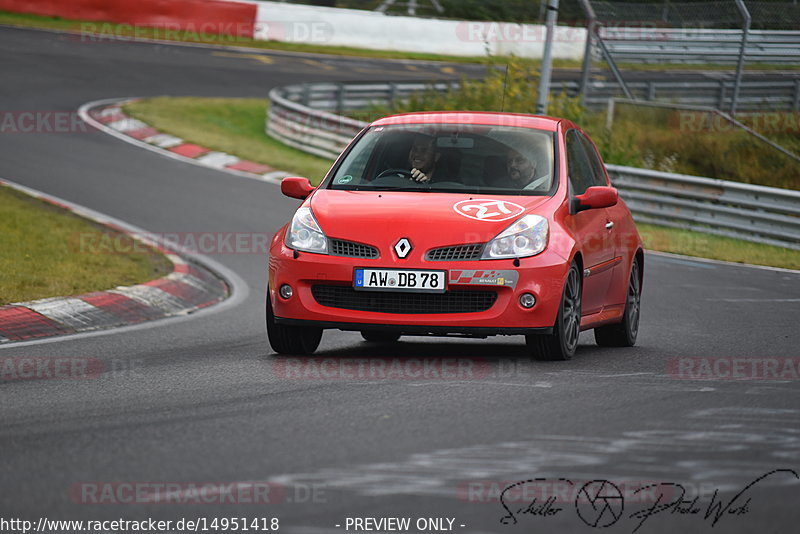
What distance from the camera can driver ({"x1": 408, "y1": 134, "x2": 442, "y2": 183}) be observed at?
8.93 m

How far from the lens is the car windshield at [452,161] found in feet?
28.9

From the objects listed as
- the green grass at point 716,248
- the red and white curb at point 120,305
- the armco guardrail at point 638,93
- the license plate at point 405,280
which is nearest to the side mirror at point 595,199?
the license plate at point 405,280

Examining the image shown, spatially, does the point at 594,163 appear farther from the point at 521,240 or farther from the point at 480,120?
the point at 521,240

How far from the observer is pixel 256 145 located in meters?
26.0

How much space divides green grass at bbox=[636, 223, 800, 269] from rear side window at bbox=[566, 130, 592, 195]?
817cm

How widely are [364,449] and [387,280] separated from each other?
2522 mm

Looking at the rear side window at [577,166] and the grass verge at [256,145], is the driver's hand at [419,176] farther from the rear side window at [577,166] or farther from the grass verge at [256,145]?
the grass verge at [256,145]

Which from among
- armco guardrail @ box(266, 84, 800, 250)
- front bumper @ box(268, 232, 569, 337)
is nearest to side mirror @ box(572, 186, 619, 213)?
front bumper @ box(268, 232, 569, 337)

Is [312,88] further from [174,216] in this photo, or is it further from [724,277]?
[724,277]

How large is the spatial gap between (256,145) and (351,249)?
59.9ft

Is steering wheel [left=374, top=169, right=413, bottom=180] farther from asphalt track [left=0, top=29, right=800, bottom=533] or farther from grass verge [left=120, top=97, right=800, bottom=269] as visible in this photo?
grass verge [left=120, top=97, right=800, bottom=269]

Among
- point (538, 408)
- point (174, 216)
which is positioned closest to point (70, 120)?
point (174, 216)
